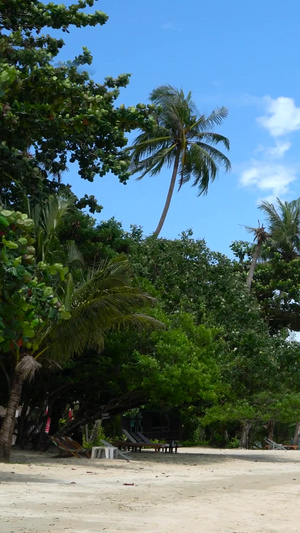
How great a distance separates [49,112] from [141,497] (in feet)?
24.1

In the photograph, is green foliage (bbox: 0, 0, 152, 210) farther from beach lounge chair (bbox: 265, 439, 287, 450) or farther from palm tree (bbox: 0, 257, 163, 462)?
beach lounge chair (bbox: 265, 439, 287, 450)

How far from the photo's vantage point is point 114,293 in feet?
55.3

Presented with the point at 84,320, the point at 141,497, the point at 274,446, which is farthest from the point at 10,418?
the point at 274,446

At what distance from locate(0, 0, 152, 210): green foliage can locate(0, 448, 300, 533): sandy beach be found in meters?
5.81

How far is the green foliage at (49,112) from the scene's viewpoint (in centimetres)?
1441

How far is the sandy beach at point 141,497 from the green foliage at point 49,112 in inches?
229

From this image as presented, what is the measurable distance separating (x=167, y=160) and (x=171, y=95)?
9.03ft

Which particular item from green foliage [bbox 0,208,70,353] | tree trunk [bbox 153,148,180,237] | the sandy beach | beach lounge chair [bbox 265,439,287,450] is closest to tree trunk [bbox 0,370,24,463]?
the sandy beach

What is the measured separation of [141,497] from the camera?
1133cm

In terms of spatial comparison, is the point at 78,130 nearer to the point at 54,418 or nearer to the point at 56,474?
the point at 56,474

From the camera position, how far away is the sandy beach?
841 centimetres

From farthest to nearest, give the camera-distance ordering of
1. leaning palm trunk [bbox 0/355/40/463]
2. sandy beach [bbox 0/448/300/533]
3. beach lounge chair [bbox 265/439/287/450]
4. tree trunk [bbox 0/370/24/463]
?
beach lounge chair [bbox 265/439/287/450] < tree trunk [bbox 0/370/24/463] < leaning palm trunk [bbox 0/355/40/463] < sandy beach [bbox 0/448/300/533]

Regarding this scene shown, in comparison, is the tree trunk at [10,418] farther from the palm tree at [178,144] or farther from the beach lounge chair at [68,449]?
the palm tree at [178,144]

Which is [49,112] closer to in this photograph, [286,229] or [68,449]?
[68,449]
